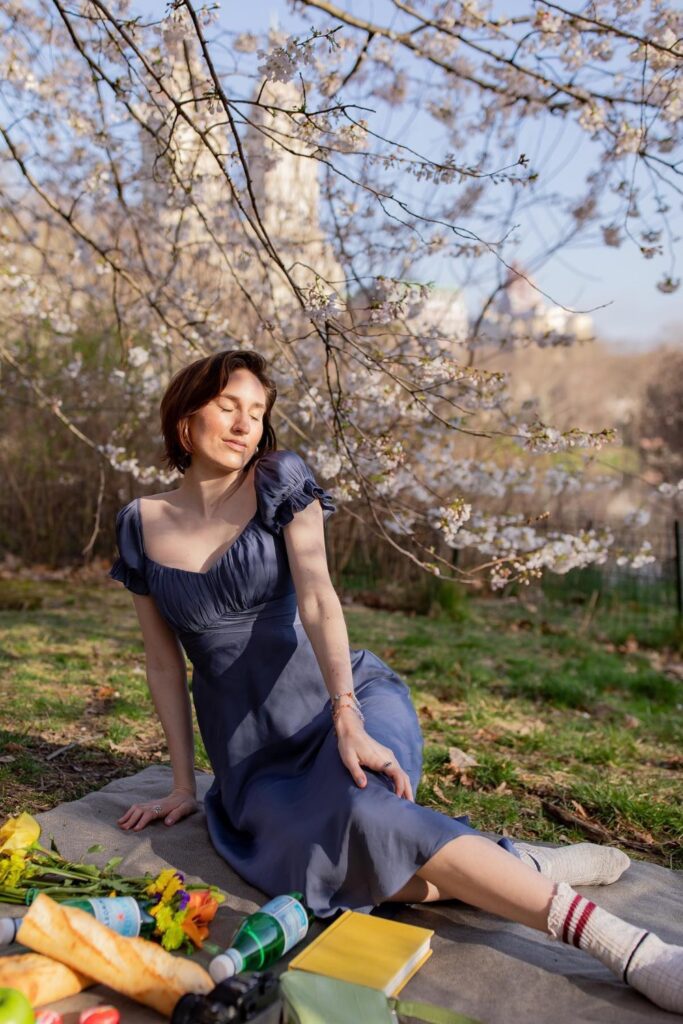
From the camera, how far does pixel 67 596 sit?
7570 mm

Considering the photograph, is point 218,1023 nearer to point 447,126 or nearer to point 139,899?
point 139,899

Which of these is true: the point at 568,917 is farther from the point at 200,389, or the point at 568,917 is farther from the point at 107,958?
the point at 200,389

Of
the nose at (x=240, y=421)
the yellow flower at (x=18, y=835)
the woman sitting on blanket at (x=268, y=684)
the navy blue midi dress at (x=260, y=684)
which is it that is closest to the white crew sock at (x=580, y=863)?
the woman sitting on blanket at (x=268, y=684)

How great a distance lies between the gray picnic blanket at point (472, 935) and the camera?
1886mm

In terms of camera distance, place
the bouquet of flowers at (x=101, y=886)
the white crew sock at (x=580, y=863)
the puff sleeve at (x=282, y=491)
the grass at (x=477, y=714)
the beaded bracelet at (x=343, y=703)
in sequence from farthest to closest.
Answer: the grass at (x=477, y=714)
the puff sleeve at (x=282, y=491)
the white crew sock at (x=580, y=863)
the beaded bracelet at (x=343, y=703)
the bouquet of flowers at (x=101, y=886)

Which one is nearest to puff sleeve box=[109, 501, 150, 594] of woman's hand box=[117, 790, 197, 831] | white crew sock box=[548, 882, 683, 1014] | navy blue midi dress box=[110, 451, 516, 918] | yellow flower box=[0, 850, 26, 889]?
navy blue midi dress box=[110, 451, 516, 918]

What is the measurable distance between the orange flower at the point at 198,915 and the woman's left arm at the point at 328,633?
1.41 feet

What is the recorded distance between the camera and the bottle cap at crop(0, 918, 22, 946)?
1919 mm

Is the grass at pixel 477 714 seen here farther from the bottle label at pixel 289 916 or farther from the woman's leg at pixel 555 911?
the bottle label at pixel 289 916

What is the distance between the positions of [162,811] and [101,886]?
1.81 ft

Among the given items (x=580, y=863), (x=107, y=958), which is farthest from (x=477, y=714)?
(x=107, y=958)

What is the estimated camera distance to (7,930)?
1.92m

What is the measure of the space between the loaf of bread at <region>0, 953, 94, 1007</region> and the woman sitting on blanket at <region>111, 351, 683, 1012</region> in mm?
565

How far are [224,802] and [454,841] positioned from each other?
2.59ft
